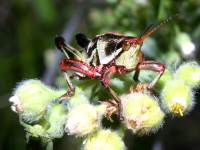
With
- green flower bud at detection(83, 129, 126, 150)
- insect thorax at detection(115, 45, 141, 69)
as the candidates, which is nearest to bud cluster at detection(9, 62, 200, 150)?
green flower bud at detection(83, 129, 126, 150)

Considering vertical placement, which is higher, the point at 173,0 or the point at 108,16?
the point at 108,16

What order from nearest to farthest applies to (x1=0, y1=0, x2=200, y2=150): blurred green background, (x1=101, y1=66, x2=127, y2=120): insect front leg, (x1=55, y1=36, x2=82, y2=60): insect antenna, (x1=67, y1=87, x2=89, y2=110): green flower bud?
(x1=101, y1=66, x2=127, y2=120): insect front leg
(x1=67, y1=87, x2=89, y2=110): green flower bud
(x1=55, y1=36, x2=82, y2=60): insect antenna
(x1=0, y1=0, x2=200, y2=150): blurred green background

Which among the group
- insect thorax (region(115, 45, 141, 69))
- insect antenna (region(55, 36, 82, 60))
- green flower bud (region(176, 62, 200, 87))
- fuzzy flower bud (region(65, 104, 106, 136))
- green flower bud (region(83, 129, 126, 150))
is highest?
insect antenna (region(55, 36, 82, 60))

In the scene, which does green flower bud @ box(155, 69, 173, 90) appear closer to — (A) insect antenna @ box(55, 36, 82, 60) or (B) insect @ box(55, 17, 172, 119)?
(B) insect @ box(55, 17, 172, 119)

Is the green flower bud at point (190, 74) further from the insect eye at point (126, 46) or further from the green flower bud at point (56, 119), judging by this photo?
the green flower bud at point (56, 119)

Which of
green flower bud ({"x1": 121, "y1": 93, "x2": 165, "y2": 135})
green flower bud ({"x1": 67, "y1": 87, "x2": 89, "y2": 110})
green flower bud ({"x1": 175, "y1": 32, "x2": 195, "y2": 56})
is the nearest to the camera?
green flower bud ({"x1": 121, "y1": 93, "x2": 165, "y2": 135})

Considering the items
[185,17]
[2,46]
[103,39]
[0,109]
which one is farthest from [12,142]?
[103,39]

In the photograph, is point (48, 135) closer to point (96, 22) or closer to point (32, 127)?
point (32, 127)
